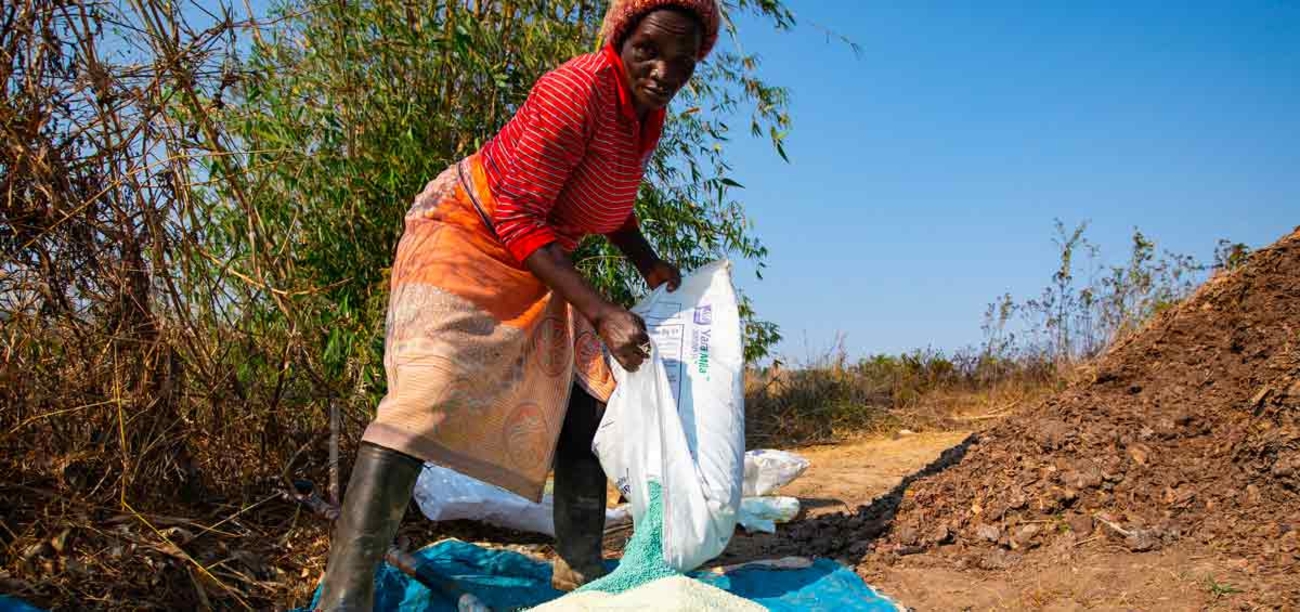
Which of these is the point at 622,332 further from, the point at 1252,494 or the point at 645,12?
the point at 1252,494

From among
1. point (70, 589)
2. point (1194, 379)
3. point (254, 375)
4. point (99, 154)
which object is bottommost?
point (70, 589)

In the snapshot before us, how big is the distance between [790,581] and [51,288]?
2.04 meters

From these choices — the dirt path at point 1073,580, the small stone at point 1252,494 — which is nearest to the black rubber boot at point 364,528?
the dirt path at point 1073,580

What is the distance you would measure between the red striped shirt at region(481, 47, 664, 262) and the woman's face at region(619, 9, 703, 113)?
4cm

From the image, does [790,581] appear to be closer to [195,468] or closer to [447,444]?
[447,444]

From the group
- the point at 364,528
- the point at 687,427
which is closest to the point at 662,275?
the point at 687,427

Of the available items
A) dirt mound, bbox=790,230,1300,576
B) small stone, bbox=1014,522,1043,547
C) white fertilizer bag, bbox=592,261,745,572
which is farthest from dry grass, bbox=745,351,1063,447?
white fertilizer bag, bbox=592,261,745,572

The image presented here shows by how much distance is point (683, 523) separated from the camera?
205 cm

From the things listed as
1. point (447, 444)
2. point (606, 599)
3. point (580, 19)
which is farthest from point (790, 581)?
point (580, 19)

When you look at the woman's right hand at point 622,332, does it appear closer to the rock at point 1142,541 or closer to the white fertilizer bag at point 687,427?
the white fertilizer bag at point 687,427

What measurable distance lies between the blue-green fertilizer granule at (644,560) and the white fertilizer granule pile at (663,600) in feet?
0.10

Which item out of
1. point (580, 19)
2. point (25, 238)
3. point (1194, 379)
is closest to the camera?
point (25, 238)

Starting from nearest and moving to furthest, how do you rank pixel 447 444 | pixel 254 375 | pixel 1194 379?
pixel 447 444
pixel 254 375
pixel 1194 379

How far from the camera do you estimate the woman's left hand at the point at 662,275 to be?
2438 mm
